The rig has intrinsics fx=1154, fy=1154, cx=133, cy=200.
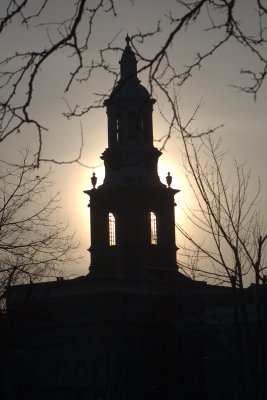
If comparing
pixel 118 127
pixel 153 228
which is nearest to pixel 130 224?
pixel 153 228

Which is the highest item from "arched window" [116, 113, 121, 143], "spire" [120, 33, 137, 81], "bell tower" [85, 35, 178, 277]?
"arched window" [116, 113, 121, 143]

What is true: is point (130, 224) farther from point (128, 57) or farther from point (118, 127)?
point (128, 57)

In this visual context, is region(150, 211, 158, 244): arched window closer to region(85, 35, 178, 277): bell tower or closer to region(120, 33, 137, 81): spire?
region(85, 35, 178, 277): bell tower

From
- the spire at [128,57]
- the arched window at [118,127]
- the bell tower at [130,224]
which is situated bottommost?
the spire at [128,57]

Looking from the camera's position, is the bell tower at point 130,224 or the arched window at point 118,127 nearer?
the arched window at point 118,127

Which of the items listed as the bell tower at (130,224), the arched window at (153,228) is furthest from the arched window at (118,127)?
the arched window at (153,228)

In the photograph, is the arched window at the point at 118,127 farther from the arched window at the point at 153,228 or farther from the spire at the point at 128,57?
the spire at the point at 128,57

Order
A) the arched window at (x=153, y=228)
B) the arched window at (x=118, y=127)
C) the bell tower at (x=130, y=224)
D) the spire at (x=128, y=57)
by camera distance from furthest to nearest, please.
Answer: the arched window at (x=153, y=228), the bell tower at (x=130, y=224), the arched window at (x=118, y=127), the spire at (x=128, y=57)

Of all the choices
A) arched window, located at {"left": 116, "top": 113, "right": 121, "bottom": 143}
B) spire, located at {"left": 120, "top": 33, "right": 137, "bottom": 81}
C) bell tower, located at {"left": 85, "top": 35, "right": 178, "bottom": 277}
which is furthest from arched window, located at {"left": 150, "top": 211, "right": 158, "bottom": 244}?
spire, located at {"left": 120, "top": 33, "right": 137, "bottom": 81}

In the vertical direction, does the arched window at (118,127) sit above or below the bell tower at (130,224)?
above

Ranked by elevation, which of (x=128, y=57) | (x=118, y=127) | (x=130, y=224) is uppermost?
(x=118, y=127)

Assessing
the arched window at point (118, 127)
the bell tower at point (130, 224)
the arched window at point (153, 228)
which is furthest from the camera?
the arched window at point (153, 228)

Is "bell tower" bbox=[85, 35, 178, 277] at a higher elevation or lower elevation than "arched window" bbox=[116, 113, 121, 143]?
lower

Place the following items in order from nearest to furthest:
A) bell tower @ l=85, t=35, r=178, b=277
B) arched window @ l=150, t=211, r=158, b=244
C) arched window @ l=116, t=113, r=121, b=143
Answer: arched window @ l=116, t=113, r=121, b=143 < bell tower @ l=85, t=35, r=178, b=277 < arched window @ l=150, t=211, r=158, b=244
